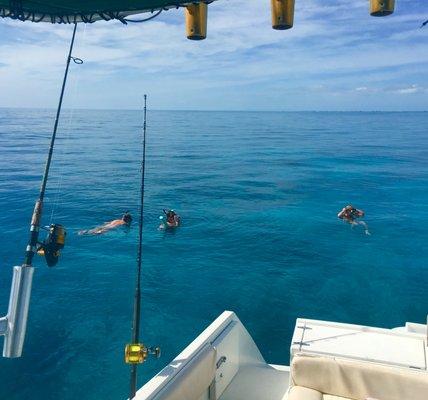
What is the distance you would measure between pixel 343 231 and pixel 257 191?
374 inches

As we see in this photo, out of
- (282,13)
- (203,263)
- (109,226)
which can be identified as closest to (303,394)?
(282,13)

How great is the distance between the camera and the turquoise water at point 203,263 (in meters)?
10.9

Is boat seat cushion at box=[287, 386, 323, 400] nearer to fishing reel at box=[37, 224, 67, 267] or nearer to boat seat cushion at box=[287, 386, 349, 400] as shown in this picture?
boat seat cushion at box=[287, 386, 349, 400]

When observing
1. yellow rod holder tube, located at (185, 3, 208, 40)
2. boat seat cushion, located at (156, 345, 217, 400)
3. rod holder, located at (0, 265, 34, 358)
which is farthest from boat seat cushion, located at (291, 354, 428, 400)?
yellow rod holder tube, located at (185, 3, 208, 40)

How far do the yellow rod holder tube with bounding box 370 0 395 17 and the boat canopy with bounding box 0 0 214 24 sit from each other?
226 centimetres

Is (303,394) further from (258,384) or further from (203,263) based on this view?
(203,263)

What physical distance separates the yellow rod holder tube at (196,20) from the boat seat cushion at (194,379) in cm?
402

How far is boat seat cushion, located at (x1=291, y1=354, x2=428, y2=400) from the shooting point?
4560 millimetres

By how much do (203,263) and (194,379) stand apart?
12380mm

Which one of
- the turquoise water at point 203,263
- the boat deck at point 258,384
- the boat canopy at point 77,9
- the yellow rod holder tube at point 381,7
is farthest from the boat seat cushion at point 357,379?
the turquoise water at point 203,263

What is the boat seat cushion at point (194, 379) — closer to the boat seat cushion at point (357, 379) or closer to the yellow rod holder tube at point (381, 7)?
the boat seat cushion at point (357, 379)

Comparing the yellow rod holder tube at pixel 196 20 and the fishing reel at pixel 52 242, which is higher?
the yellow rod holder tube at pixel 196 20

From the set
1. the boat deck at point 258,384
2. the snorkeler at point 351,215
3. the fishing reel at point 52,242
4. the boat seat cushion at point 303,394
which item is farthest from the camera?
the snorkeler at point 351,215

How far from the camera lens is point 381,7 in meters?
4.08
